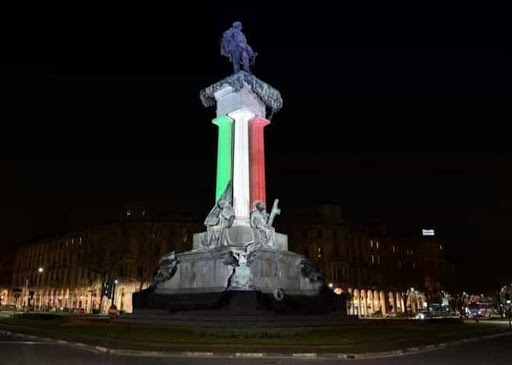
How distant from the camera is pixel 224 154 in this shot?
3812 centimetres

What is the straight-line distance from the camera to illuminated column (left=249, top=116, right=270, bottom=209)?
37469 mm

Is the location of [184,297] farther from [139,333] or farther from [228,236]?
[139,333]

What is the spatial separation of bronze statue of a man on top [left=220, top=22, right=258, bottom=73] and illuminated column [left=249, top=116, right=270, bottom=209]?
5.37 m

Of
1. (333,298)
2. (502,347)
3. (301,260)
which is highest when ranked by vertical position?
(301,260)

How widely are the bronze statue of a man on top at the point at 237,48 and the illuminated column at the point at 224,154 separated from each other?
17.7 ft

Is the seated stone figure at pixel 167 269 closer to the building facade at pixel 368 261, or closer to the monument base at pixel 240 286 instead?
the monument base at pixel 240 286

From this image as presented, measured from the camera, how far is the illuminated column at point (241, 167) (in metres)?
35.9

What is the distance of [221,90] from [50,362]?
91.2ft

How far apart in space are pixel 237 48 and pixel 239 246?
1823cm

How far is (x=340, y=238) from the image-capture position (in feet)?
334

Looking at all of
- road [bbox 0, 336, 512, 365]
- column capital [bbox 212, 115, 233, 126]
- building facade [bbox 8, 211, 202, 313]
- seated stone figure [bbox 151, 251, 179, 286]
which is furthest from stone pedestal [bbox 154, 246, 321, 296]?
building facade [bbox 8, 211, 202, 313]

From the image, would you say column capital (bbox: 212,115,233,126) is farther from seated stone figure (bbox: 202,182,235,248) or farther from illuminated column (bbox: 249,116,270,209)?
seated stone figure (bbox: 202,182,235,248)

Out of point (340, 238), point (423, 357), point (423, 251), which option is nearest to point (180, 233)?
point (340, 238)

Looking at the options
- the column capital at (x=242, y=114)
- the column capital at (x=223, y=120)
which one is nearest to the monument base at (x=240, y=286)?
the column capital at (x=223, y=120)
